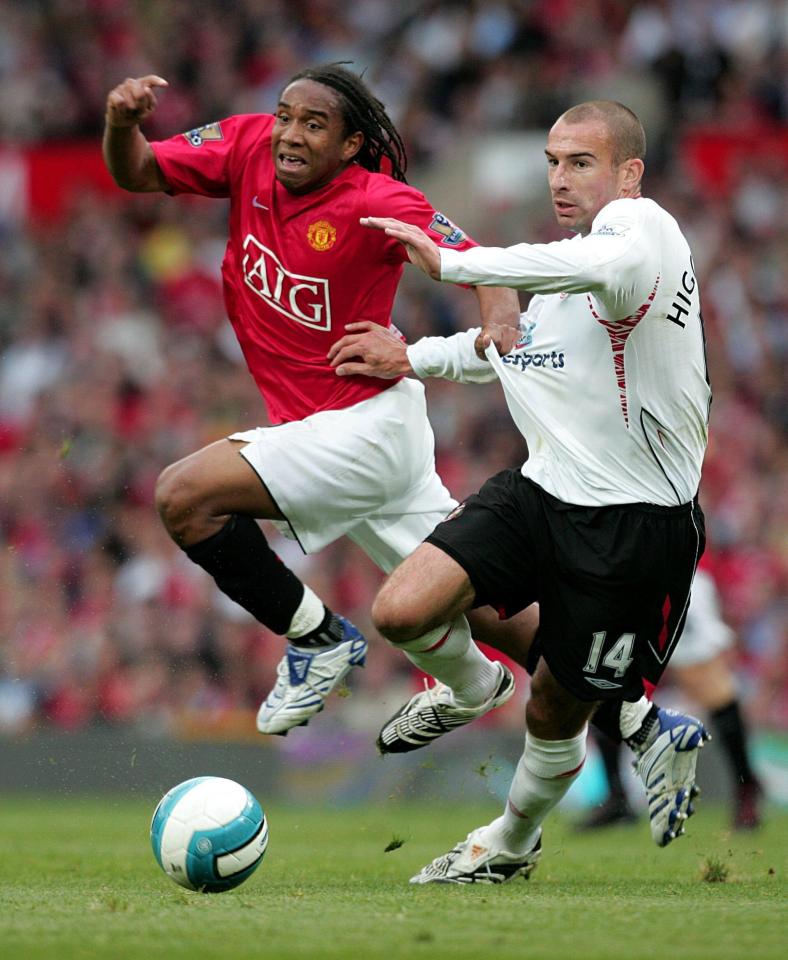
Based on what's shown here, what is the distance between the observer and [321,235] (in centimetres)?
703

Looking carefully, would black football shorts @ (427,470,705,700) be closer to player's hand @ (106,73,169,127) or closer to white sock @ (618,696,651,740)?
white sock @ (618,696,651,740)

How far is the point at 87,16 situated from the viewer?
1992 centimetres

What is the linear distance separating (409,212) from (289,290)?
2.02ft

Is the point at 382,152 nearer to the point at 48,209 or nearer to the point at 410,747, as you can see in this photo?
the point at 410,747

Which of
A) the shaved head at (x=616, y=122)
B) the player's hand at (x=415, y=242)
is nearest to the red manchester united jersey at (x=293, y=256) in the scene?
the player's hand at (x=415, y=242)

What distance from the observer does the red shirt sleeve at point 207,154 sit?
7246mm

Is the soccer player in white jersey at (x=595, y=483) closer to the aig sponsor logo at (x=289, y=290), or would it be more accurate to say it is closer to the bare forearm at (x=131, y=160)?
the aig sponsor logo at (x=289, y=290)

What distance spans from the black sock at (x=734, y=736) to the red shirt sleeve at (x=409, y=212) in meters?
4.05

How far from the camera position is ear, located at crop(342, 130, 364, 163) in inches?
281

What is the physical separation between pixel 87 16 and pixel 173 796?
1509cm

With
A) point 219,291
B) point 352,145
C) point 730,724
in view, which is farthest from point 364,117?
point 219,291

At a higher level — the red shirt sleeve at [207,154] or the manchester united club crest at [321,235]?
Result: the red shirt sleeve at [207,154]

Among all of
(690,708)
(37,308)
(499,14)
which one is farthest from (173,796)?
(499,14)

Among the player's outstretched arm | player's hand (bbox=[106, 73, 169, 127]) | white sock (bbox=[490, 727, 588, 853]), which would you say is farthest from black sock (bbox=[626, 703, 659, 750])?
player's hand (bbox=[106, 73, 169, 127])
